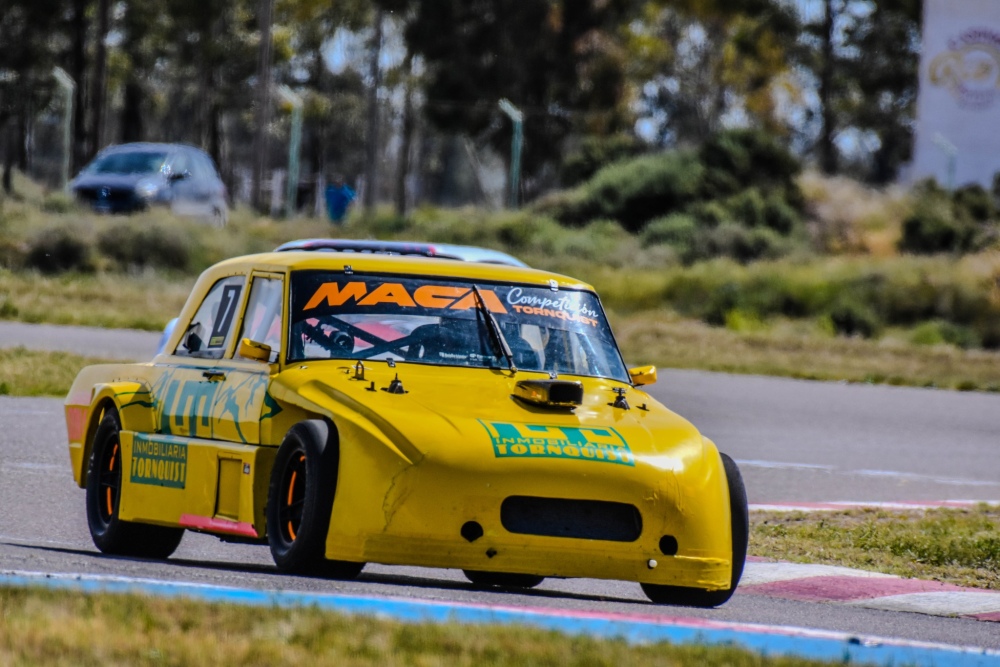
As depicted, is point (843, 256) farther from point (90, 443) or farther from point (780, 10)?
point (90, 443)

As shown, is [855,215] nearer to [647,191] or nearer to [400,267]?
[647,191]

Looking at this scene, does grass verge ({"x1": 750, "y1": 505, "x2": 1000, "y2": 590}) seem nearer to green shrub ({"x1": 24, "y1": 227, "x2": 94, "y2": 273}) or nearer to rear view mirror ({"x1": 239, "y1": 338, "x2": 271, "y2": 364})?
rear view mirror ({"x1": 239, "y1": 338, "x2": 271, "y2": 364})

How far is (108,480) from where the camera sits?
8.39m

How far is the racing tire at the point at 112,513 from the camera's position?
8125 millimetres

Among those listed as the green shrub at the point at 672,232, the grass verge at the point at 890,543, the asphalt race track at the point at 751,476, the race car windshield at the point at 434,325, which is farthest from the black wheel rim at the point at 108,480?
the green shrub at the point at 672,232

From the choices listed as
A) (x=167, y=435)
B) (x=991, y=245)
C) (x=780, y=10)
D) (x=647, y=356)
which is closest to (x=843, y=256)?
(x=991, y=245)

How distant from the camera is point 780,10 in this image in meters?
65.8

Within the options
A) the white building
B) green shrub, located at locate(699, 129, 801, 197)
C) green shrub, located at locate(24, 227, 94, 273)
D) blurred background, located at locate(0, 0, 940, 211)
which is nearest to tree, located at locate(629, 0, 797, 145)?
blurred background, located at locate(0, 0, 940, 211)

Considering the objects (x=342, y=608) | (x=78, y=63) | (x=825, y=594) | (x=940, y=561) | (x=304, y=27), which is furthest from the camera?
(x=304, y=27)

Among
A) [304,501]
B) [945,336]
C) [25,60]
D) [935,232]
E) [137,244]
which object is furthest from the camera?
[25,60]

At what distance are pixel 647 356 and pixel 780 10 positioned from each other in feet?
138

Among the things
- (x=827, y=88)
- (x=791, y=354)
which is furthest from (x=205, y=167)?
(x=827, y=88)

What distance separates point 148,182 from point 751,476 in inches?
822

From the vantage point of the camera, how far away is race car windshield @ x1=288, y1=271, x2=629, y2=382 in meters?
7.66
